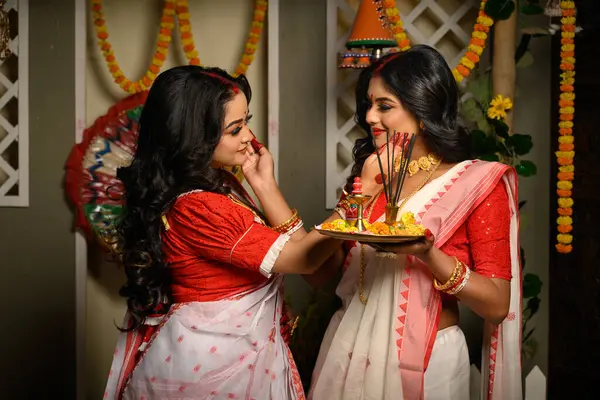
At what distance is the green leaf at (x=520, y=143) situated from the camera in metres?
3.36

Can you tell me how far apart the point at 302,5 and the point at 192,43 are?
0.56 metres

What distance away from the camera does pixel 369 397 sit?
2145 millimetres

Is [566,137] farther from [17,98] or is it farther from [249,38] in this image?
[17,98]

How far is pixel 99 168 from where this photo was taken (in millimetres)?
3660

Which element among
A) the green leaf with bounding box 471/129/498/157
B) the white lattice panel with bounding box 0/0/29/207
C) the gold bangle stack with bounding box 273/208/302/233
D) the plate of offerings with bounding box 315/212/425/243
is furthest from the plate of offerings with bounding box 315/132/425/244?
the white lattice panel with bounding box 0/0/29/207

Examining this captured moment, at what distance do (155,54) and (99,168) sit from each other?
61 cm

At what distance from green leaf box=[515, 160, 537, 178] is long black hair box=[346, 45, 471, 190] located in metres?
1.15

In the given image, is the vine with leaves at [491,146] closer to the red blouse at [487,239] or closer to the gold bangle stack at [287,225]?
the gold bangle stack at [287,225]

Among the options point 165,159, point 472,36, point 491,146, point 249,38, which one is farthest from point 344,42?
point 165,159

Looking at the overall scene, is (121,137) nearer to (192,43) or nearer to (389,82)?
(192,43)

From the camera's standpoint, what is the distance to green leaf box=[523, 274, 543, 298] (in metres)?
3.48

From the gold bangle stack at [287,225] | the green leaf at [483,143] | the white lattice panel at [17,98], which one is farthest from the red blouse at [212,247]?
the white lattice panel at [17,98]

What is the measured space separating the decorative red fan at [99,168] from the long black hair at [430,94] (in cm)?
177

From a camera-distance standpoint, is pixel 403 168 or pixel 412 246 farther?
pixel 403 168
